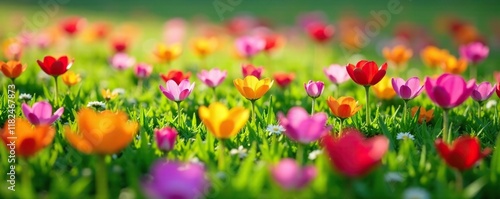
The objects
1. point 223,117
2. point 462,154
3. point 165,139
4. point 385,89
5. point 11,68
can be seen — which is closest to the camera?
point 462,154

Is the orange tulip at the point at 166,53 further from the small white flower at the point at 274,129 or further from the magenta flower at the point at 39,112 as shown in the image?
the magenta flower at the point at 39,112

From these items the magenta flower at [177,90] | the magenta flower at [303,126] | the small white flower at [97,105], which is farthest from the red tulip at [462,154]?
the small white flower at [97,105]

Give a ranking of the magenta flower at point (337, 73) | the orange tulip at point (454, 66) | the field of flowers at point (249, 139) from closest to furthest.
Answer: the field of flowers at point (249, 139), the magenta flower at point (337, 73), the orange tulip at point (454, 66)

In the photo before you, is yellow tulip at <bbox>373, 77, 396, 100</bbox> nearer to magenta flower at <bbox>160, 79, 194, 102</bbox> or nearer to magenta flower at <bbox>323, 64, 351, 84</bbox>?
magenta flower at <bbox>323, 64, 351, 84</bbox>

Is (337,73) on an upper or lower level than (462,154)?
upper

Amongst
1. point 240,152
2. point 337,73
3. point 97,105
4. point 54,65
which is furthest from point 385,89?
point 54,65

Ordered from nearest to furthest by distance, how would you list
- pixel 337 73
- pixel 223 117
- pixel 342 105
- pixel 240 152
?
pixel 223 117, pixel 240 152, pixel 342 105, pixel 337 73

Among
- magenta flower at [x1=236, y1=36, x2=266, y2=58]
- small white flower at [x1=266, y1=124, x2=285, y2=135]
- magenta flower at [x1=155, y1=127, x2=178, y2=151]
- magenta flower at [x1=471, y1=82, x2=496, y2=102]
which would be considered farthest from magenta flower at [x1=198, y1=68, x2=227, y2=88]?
magenta flower at [x1=471, y1=82, x2=496, y2=102]

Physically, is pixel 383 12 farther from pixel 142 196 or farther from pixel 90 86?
pixel 142 196

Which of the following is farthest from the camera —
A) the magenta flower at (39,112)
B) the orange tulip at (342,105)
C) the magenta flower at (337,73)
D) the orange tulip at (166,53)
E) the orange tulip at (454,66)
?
the orange tulip at (166,53)

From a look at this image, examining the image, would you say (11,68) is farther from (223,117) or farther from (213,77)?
(223,117)
